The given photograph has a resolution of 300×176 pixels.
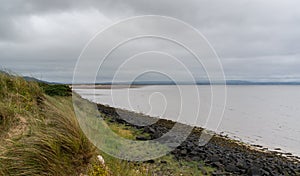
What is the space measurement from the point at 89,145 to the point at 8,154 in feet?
4.14

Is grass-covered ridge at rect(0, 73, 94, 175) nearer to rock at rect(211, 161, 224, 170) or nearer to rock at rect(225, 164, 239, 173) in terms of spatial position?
rock at rect(211, 161, 224, 170)

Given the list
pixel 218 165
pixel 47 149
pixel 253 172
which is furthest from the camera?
pixel 218 165

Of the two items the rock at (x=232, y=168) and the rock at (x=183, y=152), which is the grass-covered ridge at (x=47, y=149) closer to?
the rock at (x=183, y=152)

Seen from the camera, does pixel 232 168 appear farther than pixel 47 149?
Yes

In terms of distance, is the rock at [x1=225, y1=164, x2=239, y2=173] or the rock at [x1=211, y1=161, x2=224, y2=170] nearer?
the rock at [x1=225, y1=164, x2=239, y2=173]

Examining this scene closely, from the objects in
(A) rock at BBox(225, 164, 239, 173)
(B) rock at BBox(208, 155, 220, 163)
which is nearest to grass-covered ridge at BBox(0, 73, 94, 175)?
(A) rock at BBox(225, 164, 239, 173)

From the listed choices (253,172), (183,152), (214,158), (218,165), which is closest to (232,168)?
(218,165)

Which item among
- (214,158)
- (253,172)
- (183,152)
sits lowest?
(253,172)

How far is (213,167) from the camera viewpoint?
1041 centimetres

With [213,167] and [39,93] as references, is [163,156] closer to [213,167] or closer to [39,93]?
[213,167]

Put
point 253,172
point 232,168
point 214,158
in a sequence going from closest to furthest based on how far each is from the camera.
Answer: point 253,172
point 232,168
point 214,158

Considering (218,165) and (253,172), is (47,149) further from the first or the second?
(253,172)

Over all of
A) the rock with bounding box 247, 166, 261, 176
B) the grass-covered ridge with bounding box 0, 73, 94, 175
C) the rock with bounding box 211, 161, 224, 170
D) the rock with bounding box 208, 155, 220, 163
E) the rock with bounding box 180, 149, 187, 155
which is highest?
the grass-covered ridge with bounding box 0, 73, 94, 175

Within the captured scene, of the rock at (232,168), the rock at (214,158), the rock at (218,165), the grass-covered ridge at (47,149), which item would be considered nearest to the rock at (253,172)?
the rock at (232,168)
